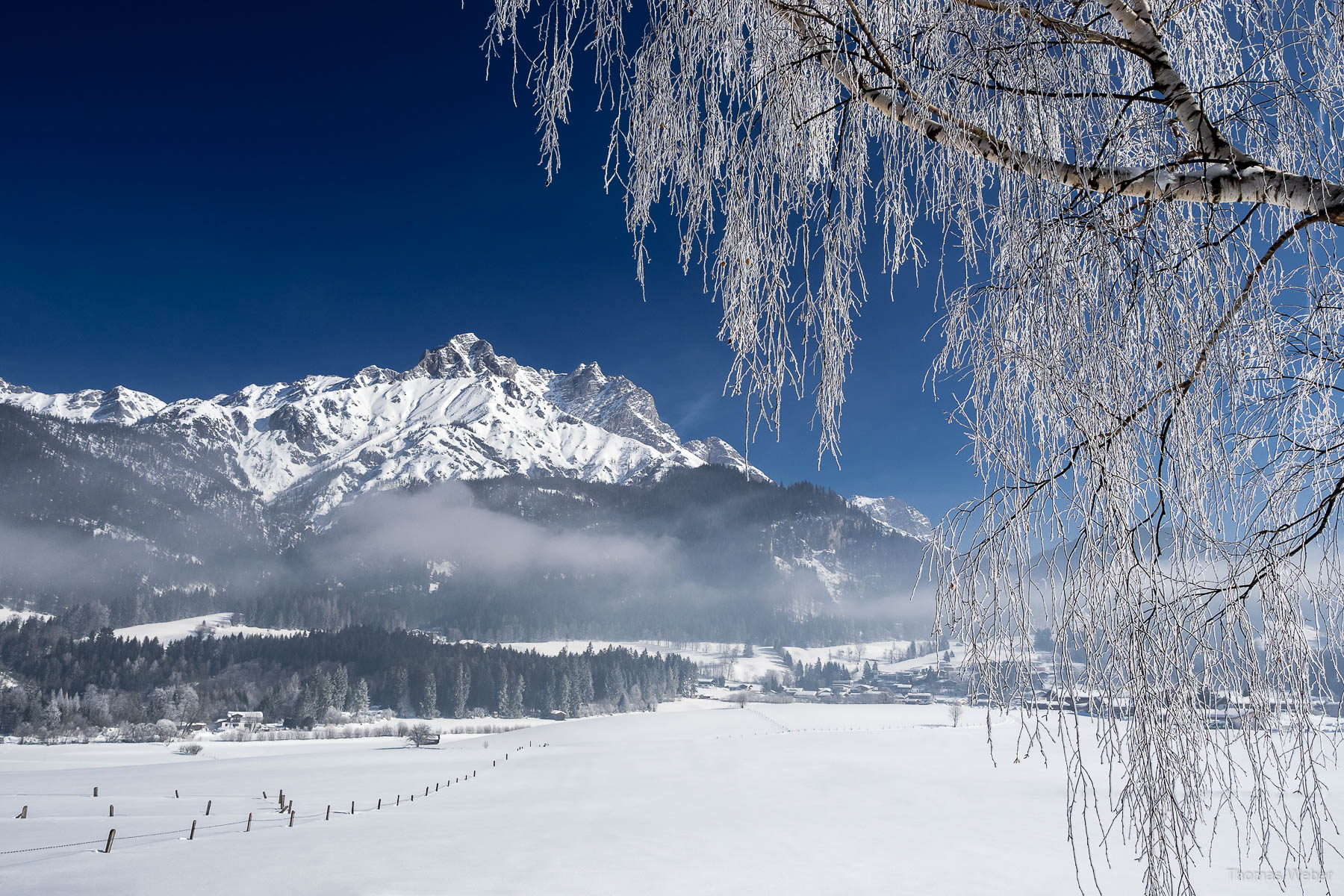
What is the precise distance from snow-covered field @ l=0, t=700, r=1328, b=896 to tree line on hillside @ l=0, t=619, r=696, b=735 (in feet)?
88.1

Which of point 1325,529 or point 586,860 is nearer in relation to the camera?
point 1325,529

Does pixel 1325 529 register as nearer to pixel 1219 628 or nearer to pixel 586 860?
pixel 1219 628

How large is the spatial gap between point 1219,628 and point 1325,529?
0.28 m

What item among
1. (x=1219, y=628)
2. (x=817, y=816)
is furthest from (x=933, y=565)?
(x=817, y=816)

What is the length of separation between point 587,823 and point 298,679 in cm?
7399

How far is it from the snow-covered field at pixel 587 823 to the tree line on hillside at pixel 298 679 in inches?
1057

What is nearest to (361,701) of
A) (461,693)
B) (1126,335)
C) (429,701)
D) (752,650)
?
(429,701)

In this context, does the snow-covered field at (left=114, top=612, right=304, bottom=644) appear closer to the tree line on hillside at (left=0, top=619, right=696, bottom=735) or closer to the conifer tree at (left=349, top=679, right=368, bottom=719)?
the tree line on hillside at (left=0, top=619, right=696, bottom=735)

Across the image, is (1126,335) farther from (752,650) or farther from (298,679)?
(752,650)

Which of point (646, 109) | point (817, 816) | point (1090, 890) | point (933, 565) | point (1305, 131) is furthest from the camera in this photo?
point (817, 816)

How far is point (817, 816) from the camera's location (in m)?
23.5

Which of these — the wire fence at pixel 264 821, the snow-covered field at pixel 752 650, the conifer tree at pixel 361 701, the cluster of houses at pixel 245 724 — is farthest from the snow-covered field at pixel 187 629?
the wire fence at pixel 264 821

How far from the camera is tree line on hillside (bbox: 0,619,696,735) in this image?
2766 inches

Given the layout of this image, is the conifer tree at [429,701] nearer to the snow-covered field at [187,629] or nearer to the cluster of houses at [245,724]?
the cluster of houses at [245,724]
